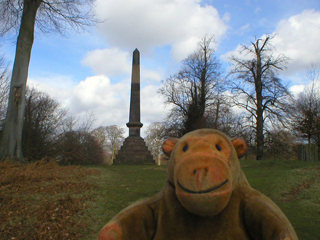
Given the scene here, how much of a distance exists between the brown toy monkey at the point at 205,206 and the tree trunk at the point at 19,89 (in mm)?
9958

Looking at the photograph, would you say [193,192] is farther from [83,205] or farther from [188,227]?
[83,205]

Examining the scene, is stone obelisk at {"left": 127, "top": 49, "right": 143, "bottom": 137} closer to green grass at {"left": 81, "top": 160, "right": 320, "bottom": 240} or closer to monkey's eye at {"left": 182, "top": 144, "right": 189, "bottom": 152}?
green grass at {"left": 81, "top": 160, "right": 320, "bottom": 240}

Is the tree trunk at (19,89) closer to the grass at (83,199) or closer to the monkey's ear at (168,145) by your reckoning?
the grass at (83,199)

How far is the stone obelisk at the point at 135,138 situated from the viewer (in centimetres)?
1516

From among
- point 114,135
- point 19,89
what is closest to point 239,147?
point 19,89

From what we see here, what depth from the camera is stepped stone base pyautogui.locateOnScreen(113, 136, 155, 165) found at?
49.6ft

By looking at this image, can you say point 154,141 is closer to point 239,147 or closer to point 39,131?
point 39,131

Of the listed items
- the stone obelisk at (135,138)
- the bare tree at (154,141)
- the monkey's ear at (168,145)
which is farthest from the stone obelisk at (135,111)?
the bare tree at (154,141)

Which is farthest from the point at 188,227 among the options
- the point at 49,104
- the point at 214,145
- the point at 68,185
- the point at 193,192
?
the point at 49,104

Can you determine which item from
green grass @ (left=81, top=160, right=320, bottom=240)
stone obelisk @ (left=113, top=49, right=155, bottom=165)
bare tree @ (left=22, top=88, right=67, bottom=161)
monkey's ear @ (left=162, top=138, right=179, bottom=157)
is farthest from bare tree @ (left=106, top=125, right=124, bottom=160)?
monkey's ear @ (left=162, top=138, right=179, bottom=157)

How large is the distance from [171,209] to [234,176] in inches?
20.9

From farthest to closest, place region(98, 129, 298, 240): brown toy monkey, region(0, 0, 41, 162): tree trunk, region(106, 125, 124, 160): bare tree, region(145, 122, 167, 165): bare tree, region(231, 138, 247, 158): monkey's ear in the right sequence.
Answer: region(106, 125, 124, 160): bare tree → region(145, 122, 167, 165): bare tree → region(0, 0, 41, 162): tree trunk → region(231, 138, 247, 158): monkey's ear → region(98, 129, 298, 240): brown toy monkey

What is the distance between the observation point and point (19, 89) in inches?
445

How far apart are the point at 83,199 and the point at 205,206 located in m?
5.59
